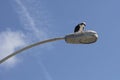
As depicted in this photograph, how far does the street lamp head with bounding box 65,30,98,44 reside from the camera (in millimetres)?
10422

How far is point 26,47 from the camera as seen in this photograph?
10.8m

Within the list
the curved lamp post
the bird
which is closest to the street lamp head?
the curved lamp post

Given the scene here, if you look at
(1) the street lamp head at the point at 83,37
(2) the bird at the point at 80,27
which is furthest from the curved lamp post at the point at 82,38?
(2) the bird at the point at 80,27

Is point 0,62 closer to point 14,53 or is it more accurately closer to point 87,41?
point 14,53

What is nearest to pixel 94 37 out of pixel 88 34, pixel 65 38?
pixel 88 34

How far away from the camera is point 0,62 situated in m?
10.9

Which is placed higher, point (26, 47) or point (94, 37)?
point (26, 47)

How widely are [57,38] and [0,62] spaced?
6.83 ft

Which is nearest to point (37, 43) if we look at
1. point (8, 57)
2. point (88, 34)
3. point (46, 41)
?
point (46, 41)

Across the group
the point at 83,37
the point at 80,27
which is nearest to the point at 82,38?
the point at 83,37

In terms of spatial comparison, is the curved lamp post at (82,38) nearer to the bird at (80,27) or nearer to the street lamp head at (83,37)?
the street lamp head at (83,37)

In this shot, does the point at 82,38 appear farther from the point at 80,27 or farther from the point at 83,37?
the point at 80,27

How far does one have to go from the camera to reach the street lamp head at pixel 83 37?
34.2 ft

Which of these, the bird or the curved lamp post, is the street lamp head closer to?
the curved lamp post
